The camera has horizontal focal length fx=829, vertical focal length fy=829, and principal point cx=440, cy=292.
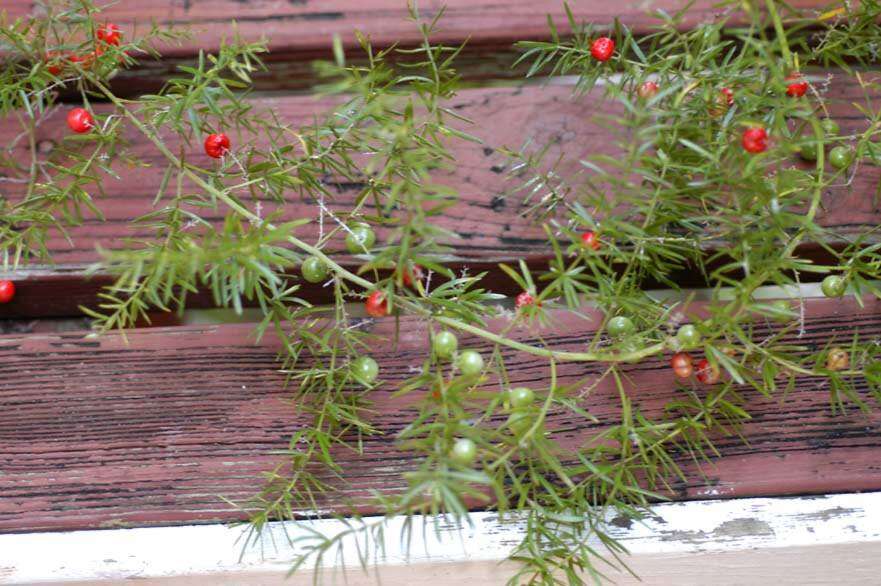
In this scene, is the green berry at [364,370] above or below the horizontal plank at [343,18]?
below

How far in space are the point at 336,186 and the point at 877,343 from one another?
676 mm

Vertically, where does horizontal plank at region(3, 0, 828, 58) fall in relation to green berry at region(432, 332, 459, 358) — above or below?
above

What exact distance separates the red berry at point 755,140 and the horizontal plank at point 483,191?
0.99 ft

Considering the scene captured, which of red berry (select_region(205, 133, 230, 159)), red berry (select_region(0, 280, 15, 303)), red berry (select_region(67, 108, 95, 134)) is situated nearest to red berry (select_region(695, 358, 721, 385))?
red berry (select_region(205, 133, 230, 159))

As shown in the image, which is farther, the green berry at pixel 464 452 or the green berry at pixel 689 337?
the green berry at pixel 689 337

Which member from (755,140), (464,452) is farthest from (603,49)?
(464,452)

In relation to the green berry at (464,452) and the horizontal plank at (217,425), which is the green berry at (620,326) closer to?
the horizontal plank at (217,425)

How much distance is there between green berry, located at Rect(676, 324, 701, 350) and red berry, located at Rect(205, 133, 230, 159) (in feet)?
1.75

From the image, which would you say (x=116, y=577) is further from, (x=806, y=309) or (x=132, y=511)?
(x=806, y=309)

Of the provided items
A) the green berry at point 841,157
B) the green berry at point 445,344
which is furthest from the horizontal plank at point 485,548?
the green berry at point 841,157

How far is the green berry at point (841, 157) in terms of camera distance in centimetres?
95

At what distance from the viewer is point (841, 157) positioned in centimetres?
96

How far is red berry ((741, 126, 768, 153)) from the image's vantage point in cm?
74

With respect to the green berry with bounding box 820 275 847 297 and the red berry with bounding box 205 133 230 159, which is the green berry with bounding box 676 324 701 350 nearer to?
the green berry with bounding box 820 275 847 297
